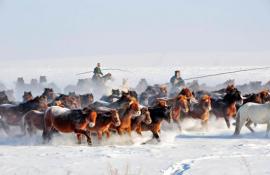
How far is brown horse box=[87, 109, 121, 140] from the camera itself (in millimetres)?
15438

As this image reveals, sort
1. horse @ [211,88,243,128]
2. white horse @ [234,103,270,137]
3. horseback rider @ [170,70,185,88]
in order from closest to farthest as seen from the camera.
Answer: white horse @ [234,103,270,137], horse @ [211,88,243,128], horseback rider @ [170,70,185,88]

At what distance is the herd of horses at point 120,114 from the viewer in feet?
50.8

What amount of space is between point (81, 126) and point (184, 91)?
20.7 feet

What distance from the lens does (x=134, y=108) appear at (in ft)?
51.9

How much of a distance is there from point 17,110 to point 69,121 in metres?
4.44

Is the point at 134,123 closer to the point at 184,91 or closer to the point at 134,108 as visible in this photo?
the point at 134,108

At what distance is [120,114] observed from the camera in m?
16.0

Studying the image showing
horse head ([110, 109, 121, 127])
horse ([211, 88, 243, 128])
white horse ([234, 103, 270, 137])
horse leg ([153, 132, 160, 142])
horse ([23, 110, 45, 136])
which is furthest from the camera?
horse ([211, 88, 243, 128])

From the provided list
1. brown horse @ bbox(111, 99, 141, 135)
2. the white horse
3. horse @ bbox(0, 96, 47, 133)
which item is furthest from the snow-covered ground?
horse @ bbox(0, 96, 47, 133)

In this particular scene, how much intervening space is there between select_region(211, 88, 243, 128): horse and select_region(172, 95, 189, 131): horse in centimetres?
155

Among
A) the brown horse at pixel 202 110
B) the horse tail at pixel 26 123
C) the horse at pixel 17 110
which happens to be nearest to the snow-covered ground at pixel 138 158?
the horse tail at pixel 26 123

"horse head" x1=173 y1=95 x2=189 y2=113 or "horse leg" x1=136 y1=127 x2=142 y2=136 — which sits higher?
"horse head" x1=173 y1=95 x2=189 y2=113

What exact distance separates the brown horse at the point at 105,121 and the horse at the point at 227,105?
20.9 ft

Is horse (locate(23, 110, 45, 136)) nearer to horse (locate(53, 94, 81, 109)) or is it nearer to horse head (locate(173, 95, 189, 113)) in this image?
horse (locate(53, 94, 81, 109))
